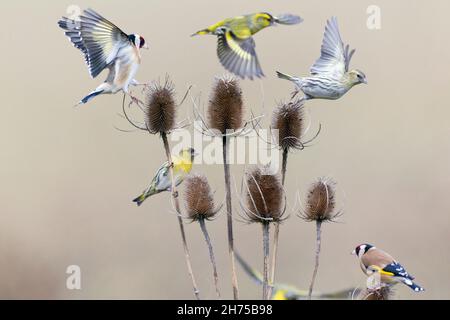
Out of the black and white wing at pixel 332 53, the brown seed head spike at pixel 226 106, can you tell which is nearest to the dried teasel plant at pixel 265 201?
the brown seed head spike at pixel 226 106

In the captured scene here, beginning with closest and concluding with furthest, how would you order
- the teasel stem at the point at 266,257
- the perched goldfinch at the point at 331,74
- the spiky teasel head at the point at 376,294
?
the teasel stem at the point at 266,257, the spiky teasel head at the point at 376,294, the perched goldfinch at the point at 331,74

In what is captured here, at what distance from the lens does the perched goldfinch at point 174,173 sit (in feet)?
9.30

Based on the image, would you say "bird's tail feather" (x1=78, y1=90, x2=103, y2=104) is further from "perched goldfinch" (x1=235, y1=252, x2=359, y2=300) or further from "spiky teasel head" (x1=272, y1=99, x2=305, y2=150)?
"perched goldfinch" (x1=235, y1=252, x2=359, y2=300)

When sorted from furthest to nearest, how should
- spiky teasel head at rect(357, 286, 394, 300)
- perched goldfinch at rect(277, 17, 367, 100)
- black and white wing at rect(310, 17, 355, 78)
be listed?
black and white wing at rect(310, 17, 355, 78) → perched goldfinch at rect(277, 17, 367, 100) → spiky teasel head at rect(357, 286, 394, 300)

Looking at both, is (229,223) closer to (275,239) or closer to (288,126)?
(275,239)

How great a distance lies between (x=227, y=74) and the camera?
2637mm

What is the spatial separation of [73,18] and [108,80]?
12.7 inches

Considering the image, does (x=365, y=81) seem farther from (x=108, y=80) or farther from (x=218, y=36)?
(x=108, y=80)

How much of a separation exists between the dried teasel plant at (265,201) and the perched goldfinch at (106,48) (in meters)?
0.74

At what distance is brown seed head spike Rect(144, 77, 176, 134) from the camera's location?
8.52 ft

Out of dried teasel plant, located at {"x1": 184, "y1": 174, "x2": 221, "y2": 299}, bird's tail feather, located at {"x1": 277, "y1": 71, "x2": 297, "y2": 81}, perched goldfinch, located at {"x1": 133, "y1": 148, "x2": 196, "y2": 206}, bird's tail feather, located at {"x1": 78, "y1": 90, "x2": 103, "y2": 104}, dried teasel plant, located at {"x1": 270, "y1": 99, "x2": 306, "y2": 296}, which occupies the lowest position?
dried teasel plant, located at {"x1": 184, "y1": 174, "x2": 221, "y2": 299}

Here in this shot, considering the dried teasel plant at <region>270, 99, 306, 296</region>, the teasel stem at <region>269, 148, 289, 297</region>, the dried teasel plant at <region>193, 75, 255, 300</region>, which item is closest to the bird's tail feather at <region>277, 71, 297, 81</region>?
the dried teasel plant at <region>270, 99, 306, 296</region>

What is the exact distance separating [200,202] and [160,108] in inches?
18.3

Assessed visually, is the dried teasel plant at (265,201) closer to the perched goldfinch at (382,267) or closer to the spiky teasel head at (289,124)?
the spiky teasel head at (289,124)
